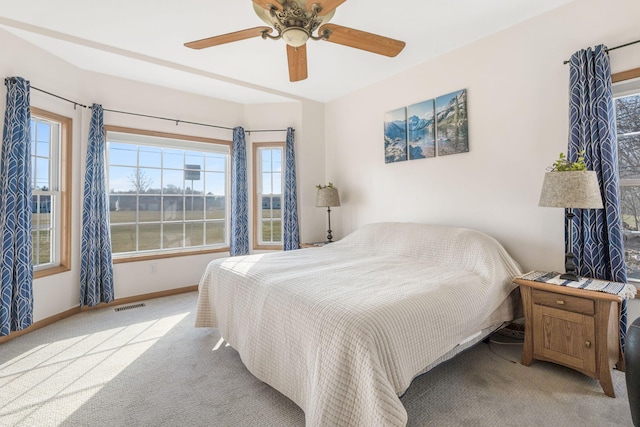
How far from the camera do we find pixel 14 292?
258 centimetres

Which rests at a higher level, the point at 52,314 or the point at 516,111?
the point at 516,111

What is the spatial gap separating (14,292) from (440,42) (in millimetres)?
4415

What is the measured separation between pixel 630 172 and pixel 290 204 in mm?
3412

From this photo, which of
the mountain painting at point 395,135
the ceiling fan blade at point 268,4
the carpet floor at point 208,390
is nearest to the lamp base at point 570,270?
the carpet floor at point 208,390

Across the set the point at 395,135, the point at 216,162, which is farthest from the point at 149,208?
the point at 395,135

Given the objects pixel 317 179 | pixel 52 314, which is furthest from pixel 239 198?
pixel 52 314

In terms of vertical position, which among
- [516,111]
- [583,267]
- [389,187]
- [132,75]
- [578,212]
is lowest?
[583,267]

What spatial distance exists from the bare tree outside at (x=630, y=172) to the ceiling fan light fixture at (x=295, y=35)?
7.82 feet

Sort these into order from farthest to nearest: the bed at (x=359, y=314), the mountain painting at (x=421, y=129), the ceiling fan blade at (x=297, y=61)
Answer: the mountain painting at (x=421, y=129) → the ceiling fan blade at (x=297, y=61) → the bed at (x=359, y=314)

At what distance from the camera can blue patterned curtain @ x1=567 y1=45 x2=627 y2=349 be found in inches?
81.9

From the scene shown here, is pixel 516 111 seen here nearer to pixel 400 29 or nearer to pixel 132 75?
pixel 400 29

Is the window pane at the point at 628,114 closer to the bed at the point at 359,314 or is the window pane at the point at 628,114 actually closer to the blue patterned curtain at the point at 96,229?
the bed at the point at 359,314

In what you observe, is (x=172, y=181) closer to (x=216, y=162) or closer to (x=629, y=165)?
(x=216, y=162)

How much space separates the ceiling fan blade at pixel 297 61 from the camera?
220 centimetres
